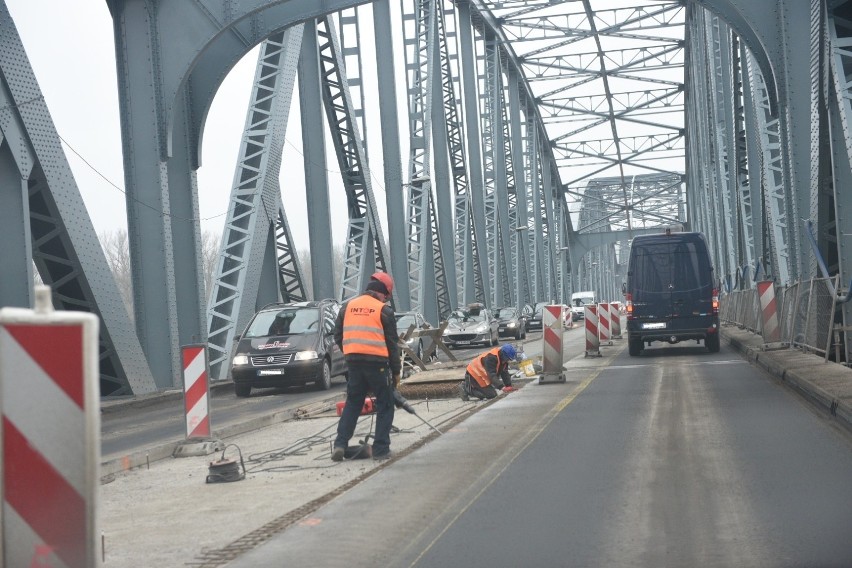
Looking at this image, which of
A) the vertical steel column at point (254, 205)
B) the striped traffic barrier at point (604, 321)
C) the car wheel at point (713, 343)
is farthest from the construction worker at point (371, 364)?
the striped traffic barrier at point (604, 321)

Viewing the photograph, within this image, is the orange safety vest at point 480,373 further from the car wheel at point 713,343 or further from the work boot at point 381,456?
the car wheel at point 713,343

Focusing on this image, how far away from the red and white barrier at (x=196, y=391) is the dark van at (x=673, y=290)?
1495 cm

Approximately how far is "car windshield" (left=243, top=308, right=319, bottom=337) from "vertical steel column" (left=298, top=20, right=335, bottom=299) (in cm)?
708

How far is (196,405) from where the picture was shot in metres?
11.3

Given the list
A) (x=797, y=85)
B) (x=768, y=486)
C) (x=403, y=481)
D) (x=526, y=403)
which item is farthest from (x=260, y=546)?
(x=797, y=85)

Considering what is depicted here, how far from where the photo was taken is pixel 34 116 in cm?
1574

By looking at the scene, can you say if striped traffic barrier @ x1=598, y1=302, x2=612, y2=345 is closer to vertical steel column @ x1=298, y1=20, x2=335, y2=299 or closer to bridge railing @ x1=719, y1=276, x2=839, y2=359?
vertical steel column @ x1=298, y1=20, x2=335, y2=299

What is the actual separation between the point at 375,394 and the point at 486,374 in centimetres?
620

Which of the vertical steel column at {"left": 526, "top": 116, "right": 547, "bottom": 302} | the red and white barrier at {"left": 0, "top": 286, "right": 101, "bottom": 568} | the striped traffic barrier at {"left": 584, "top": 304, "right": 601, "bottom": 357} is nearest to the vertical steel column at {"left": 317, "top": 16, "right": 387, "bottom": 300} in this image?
the striped traffic barrier at {"left": 584, "top": 304, "right": 601, "bottom": 357}

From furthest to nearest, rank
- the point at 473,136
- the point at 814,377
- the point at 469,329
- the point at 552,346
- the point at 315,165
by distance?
the point at 473,136, the point at 469,329, the point at 315,165, the point at 552,346, the point at 814,377

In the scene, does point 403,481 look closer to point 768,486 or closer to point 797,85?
point 768,486

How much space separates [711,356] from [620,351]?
474cm

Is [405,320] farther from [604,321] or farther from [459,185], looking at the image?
[459,185]

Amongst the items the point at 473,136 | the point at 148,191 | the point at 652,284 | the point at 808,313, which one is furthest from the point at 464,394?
the point at 473,136
